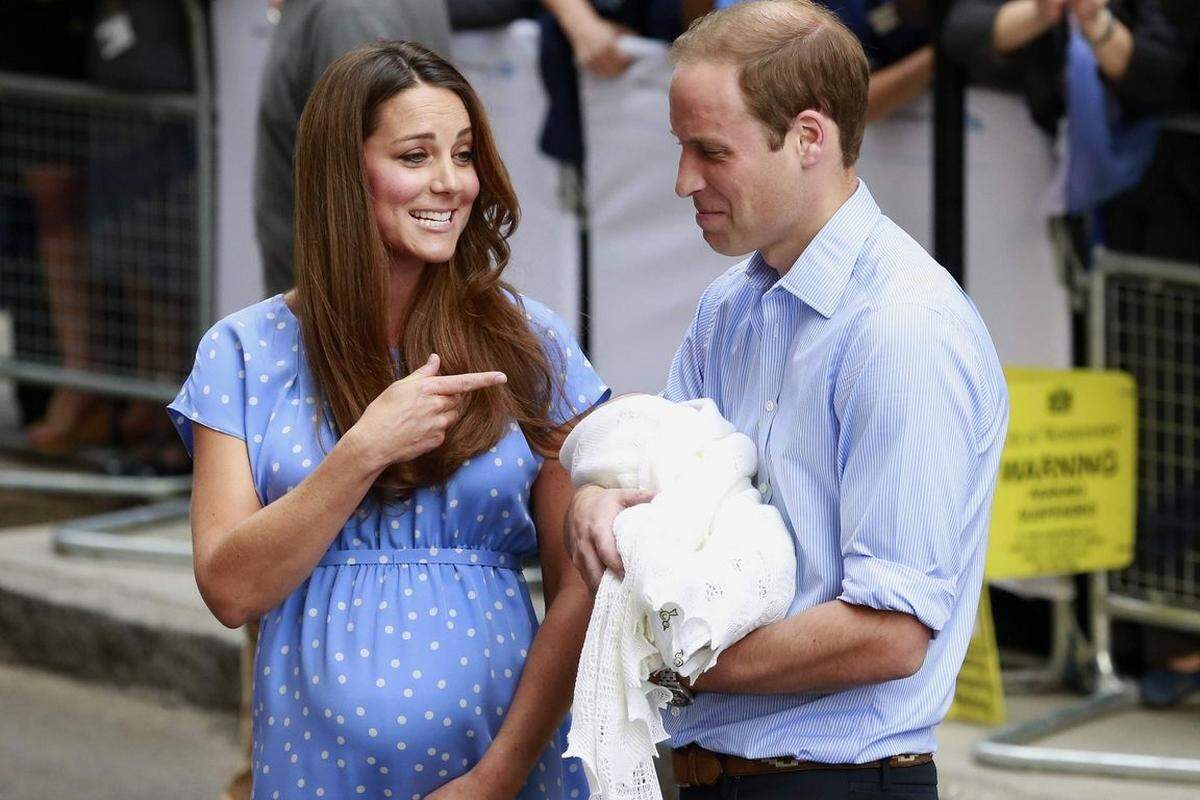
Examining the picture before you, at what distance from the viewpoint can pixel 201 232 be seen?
6523 millimetres

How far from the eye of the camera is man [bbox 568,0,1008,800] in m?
2.08

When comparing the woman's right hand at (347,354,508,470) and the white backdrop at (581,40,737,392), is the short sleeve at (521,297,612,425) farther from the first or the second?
the white backdrop at (581,40,737,392)

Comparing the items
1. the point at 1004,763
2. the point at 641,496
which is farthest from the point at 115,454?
the point at 641,496

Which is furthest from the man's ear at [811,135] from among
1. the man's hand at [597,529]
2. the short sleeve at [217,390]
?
the short sleeve at [217,390]

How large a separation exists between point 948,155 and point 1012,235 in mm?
332

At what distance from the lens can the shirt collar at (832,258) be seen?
2211 mm

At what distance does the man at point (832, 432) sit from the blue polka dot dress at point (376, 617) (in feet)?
1.23

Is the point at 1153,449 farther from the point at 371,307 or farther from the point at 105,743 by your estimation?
the point at 105,743

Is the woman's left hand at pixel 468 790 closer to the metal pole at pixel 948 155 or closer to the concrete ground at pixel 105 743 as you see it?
the metal pole at pixel 948 155

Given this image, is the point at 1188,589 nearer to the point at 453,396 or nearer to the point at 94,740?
the point at 453,396

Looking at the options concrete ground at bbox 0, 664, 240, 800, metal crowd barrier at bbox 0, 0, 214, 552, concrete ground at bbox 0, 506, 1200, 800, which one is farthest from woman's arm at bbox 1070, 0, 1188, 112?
metal crowd barrier at bbox 0, 0, 214, 552

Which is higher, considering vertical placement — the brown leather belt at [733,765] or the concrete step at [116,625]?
the brown leather belt at [733,765]

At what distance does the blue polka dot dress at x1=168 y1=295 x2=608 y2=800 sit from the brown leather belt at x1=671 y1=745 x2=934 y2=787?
34 centimetres

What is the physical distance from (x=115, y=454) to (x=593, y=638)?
5.42 meters
